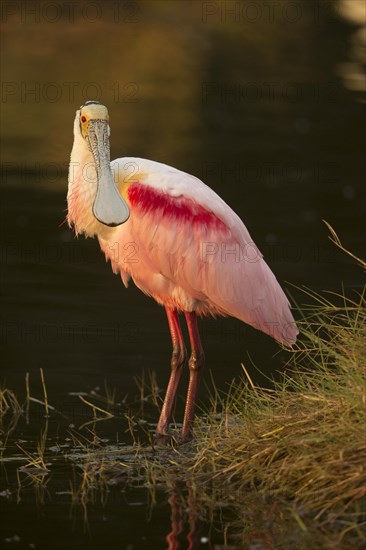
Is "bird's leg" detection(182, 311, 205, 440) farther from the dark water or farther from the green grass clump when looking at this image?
the green grass clump

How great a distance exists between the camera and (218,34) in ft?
101

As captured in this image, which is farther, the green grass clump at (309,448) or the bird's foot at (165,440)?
the bird's foot at (165,440)

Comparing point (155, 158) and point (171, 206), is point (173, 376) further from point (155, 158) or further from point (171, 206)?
point (155, 158)

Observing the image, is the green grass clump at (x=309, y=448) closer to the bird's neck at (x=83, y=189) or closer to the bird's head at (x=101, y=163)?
the bird's head at (x=101, y=163)

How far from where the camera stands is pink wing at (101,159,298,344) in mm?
9336

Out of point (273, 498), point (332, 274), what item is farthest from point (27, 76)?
point (273, 498)

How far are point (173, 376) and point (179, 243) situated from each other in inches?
30.2

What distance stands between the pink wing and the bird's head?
208mm

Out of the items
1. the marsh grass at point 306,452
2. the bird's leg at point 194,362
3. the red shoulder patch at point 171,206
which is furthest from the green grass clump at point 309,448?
the red shoulder patch at point 171,206

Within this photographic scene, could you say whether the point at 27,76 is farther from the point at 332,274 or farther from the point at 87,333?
the point at 87,333

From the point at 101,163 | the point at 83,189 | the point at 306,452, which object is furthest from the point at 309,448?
the point at 83,189

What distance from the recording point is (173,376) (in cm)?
941

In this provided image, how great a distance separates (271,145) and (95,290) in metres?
8.37

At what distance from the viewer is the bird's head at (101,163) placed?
9.03 m
